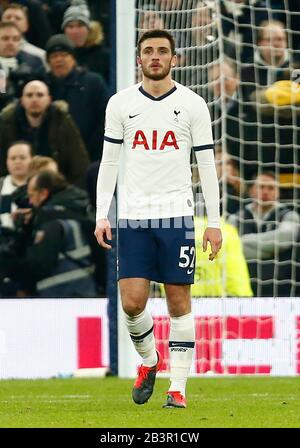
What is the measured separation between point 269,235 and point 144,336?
4.74 metres

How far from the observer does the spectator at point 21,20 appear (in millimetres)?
14547

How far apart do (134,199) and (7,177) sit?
5.72 meters

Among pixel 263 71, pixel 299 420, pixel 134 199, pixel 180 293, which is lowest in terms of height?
pixel 299 420

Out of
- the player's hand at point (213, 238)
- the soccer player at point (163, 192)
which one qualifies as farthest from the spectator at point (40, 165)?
the player's hand at point (213, 238)

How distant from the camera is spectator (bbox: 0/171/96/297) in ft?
44.3

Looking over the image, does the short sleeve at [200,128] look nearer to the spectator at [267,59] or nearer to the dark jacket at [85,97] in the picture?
the spectator at [267,59]

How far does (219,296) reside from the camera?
11938 mm

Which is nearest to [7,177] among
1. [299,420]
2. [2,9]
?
[2,9]

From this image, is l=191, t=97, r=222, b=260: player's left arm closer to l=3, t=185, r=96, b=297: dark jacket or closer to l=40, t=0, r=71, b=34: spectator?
l=3, t=185, r=96, b=297: dark jacket

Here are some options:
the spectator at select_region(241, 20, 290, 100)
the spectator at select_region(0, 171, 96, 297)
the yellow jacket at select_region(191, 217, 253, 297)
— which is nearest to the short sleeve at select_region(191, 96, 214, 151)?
the yellow jacket at select_region(191, 217, 253, 297)

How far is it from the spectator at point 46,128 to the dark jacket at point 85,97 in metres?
0.20

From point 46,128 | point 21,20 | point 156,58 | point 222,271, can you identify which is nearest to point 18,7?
point 21,20
